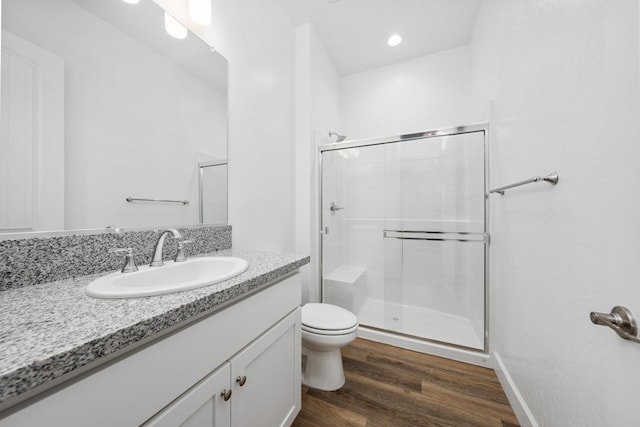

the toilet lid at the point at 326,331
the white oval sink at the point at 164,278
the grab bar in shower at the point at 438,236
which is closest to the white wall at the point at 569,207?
the grab bar in shower at the point at 438,236

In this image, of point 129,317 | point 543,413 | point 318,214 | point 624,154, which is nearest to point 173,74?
point 129,317

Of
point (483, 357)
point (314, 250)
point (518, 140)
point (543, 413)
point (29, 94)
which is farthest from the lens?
point (314, 250)

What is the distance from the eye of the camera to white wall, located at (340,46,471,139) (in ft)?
7.35

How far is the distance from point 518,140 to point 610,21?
0.75 metres

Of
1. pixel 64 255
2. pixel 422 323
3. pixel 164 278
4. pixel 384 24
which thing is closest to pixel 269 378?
pixel 164 278

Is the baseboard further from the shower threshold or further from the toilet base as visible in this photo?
the toilet base

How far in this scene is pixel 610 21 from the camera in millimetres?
497

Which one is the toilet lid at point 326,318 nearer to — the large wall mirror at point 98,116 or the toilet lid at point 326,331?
the toilet lid at point 326,331

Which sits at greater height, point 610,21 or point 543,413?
point 610,21

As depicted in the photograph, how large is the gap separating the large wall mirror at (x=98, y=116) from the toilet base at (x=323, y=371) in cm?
108

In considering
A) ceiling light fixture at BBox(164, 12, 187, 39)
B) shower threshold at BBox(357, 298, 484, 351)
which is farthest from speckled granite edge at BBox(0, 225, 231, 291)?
shower threshold at BBox(357, 298, 484, 351)

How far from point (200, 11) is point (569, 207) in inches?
76.2

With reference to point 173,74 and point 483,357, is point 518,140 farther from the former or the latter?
point 173,74

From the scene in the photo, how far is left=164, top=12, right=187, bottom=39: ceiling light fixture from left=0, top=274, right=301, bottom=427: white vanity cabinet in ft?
4.45
